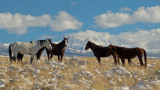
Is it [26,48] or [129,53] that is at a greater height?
[26,48]

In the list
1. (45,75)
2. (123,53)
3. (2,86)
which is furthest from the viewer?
(123,53)

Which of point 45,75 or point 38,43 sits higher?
point 38,43

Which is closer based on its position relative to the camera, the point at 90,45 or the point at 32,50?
the point at 32,50

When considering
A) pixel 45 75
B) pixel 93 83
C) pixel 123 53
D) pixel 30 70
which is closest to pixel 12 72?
pixel 30 70

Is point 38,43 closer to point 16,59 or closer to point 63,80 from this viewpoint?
point 16,59

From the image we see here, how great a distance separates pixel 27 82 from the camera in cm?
862

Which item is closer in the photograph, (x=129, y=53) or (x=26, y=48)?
(x=129, y=53)

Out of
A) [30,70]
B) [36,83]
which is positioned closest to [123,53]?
[30,70]

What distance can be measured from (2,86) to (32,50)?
8.21 m

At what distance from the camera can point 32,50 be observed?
16453 mm

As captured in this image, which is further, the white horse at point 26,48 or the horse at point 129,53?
the white horse at point 26,48

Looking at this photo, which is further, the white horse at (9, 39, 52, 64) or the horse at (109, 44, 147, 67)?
the white horse at (9, 39, 52, 64)

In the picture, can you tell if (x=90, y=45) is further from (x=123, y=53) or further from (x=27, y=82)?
(x=27, y=82)

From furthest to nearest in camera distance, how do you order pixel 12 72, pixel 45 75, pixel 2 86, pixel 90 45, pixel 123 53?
pixel 90 45 → pixel 123 53 → pixel 12 72 → pixel 45 75 → pixel 2 86
